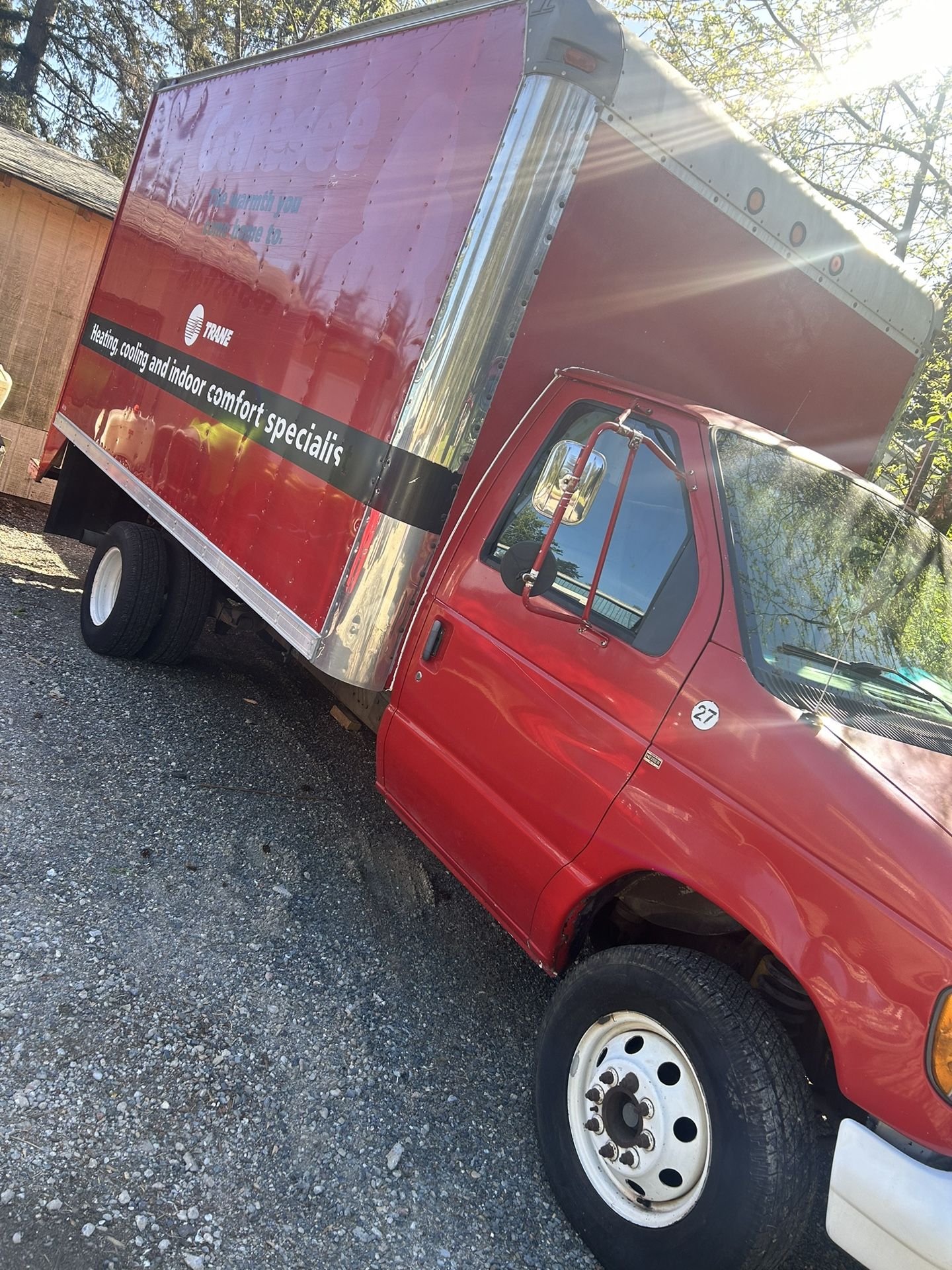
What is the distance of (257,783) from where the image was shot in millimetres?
4996

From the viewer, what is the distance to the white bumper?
2.07 m

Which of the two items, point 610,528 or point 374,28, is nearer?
point 610,528

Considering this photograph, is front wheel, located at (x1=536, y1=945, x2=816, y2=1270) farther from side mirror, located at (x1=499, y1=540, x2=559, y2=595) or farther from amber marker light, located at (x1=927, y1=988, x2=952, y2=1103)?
side mirror, located at (x1=499, y1=540, x2=559, y2=595)

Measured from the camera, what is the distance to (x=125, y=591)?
5.64 m

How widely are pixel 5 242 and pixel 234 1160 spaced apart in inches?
378

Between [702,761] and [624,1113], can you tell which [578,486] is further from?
[624,1113]

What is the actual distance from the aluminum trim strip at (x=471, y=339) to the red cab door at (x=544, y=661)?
15 cm

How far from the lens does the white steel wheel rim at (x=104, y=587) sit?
19.7 feet

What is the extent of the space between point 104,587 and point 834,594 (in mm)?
4690

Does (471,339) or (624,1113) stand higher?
(471,339)

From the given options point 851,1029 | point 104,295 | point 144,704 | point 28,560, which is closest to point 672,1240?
point 851,1029

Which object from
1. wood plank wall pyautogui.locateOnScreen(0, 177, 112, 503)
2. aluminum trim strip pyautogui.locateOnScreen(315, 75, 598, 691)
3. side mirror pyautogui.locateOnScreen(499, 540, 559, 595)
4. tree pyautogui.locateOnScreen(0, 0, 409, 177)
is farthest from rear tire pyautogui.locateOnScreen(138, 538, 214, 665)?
tree pyautogui.locateOnScreen(0, 0, 409, 177)

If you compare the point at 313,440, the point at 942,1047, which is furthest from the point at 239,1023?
the point at 313,440

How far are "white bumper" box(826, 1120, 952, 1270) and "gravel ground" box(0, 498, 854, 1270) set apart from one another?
0.90 meters
